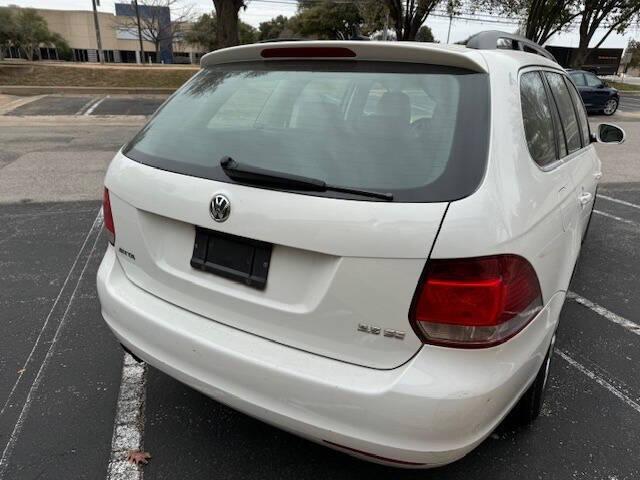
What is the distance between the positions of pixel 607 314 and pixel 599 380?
94cm

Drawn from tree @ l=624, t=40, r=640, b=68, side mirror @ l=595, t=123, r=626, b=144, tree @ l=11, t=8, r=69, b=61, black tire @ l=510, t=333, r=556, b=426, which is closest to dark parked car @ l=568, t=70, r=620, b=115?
side mirror @ l=595, t=123, r=626, b=144

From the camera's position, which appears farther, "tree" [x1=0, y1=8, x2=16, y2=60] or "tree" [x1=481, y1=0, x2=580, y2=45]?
"tree" [x1=0, y1=8, x2=16, y2=60]

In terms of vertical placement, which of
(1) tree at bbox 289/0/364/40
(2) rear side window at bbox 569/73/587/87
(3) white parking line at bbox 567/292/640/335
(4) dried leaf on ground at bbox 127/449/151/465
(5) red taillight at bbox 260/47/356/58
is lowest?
(3) white parking line at bbox 567/292/640/335

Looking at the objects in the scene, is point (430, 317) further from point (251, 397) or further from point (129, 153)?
point (129, 153)

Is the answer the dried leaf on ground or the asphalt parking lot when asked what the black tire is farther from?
the dried leaf on ground

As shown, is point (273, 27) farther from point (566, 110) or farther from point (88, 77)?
point (566, 110)

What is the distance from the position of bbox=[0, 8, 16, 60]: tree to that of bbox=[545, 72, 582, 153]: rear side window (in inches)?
2335

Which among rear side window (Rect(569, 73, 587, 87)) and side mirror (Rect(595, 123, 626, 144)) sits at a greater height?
side mirror (Rect(595, 123, 626, 144))

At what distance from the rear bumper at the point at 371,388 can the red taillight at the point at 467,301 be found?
48 millimetres

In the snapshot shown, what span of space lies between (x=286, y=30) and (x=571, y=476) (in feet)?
233

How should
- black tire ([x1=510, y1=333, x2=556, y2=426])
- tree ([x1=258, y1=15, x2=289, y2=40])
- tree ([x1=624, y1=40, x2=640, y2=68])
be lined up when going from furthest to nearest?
tree ([x1=258, y1=15, x2=289, y2=40])
tree ([x1=624, y1=40, x2=640, y2=68])
black tire ([x1=510, y1=333, x2=556, y2=426])

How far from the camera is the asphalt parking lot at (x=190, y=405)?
7.18ft

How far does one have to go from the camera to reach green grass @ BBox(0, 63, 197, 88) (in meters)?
21.0

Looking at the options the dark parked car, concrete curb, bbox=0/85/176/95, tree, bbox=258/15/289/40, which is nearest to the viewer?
the dark parked car
